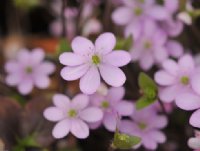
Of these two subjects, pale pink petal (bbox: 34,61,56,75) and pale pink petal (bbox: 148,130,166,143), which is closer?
A: pale pink petal (bbox: 148,130,166,143)

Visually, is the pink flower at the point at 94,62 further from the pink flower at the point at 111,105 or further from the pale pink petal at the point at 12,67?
the pale pink petal at the point at 12,67

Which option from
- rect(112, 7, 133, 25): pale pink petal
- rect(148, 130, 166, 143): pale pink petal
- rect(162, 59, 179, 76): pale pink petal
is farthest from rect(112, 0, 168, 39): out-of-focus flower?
rect(148, 130, 166, 143): pale pink petal

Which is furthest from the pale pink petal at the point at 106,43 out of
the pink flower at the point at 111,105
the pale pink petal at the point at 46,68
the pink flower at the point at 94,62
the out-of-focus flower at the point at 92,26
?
the out-of-focus flower at the point at 92,26

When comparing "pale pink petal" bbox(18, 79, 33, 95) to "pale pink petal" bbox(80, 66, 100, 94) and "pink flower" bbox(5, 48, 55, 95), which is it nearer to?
"pink flower" bbox(5, 48, 55, 95)

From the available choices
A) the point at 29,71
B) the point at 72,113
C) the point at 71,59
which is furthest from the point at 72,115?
the point at 29,71

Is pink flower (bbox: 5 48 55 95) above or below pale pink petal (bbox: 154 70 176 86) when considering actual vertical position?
below

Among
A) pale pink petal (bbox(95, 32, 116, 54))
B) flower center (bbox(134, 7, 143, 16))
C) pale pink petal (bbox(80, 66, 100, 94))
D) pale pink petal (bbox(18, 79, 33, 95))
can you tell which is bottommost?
pale pink petal (bbox(18, 79, 33, 95))

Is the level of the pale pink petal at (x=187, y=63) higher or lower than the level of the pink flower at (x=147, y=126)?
higher

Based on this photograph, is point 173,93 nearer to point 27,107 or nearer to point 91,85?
point 91,85
